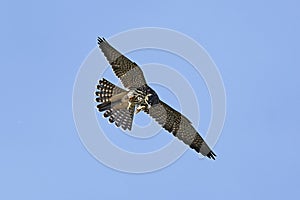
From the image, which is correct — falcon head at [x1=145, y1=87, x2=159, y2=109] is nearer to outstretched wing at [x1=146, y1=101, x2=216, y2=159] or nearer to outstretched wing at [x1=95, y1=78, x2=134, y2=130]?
outstretched wing at [x1=146, y1=101, x2=216, y2=159]

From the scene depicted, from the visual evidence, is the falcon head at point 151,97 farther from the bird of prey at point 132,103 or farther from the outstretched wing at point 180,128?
the outstretched wing at point 180,128

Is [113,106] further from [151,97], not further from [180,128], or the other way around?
[180,128]

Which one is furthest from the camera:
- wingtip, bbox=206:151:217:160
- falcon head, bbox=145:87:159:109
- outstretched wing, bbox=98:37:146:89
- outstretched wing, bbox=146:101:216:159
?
wingtip, bbox=206:151:217:160

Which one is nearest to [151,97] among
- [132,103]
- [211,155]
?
[132,103]

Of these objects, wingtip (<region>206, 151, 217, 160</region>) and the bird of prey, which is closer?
the bird of prey

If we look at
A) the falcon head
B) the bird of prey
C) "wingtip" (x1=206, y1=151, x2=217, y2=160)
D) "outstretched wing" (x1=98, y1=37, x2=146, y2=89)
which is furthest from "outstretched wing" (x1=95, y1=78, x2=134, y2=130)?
"wingtip" (x1=206, y1=151, x2=217, y2=160)

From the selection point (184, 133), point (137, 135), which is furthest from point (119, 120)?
point (184, 133)
